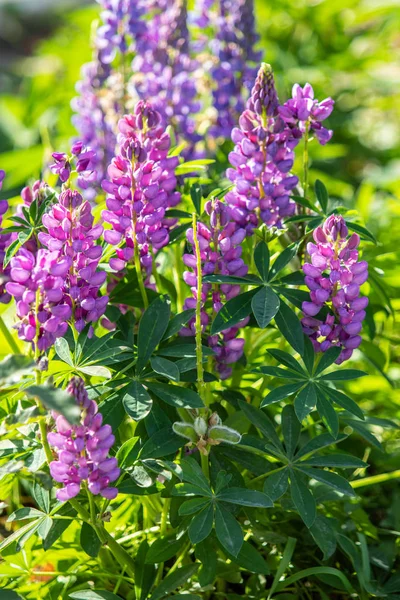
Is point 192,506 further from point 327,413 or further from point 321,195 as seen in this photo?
point 321,195

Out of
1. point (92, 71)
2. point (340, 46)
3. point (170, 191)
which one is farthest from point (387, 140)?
point (170, 191)

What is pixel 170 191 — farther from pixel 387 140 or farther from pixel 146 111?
pixel 387 140

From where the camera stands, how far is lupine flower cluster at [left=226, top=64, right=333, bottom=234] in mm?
1667

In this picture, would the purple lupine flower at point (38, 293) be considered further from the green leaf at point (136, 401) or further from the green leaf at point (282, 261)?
the green leaf at point (282, 261)

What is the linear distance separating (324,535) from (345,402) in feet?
0.96

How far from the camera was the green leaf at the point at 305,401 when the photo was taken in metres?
1.46

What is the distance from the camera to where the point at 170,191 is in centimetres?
181

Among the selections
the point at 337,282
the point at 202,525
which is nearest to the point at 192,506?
the point at 202,525

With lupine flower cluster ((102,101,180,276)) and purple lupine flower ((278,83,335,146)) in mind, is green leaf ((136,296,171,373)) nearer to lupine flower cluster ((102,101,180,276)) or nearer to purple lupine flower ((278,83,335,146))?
lupine flower cluster ((102,101,180,276))

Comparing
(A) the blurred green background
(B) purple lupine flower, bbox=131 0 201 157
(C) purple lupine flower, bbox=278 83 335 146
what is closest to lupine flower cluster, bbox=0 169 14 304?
(C) purple lupine flower, bbox=278 83 335 146

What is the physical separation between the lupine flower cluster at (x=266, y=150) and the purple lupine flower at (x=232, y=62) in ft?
2.72

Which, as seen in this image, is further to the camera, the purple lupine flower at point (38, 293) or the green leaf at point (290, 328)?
the green leaf at point (290, 328)

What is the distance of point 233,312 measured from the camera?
62.3 inches

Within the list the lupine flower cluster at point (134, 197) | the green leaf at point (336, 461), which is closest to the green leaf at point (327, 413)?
the green leaf at point (336, 461)
